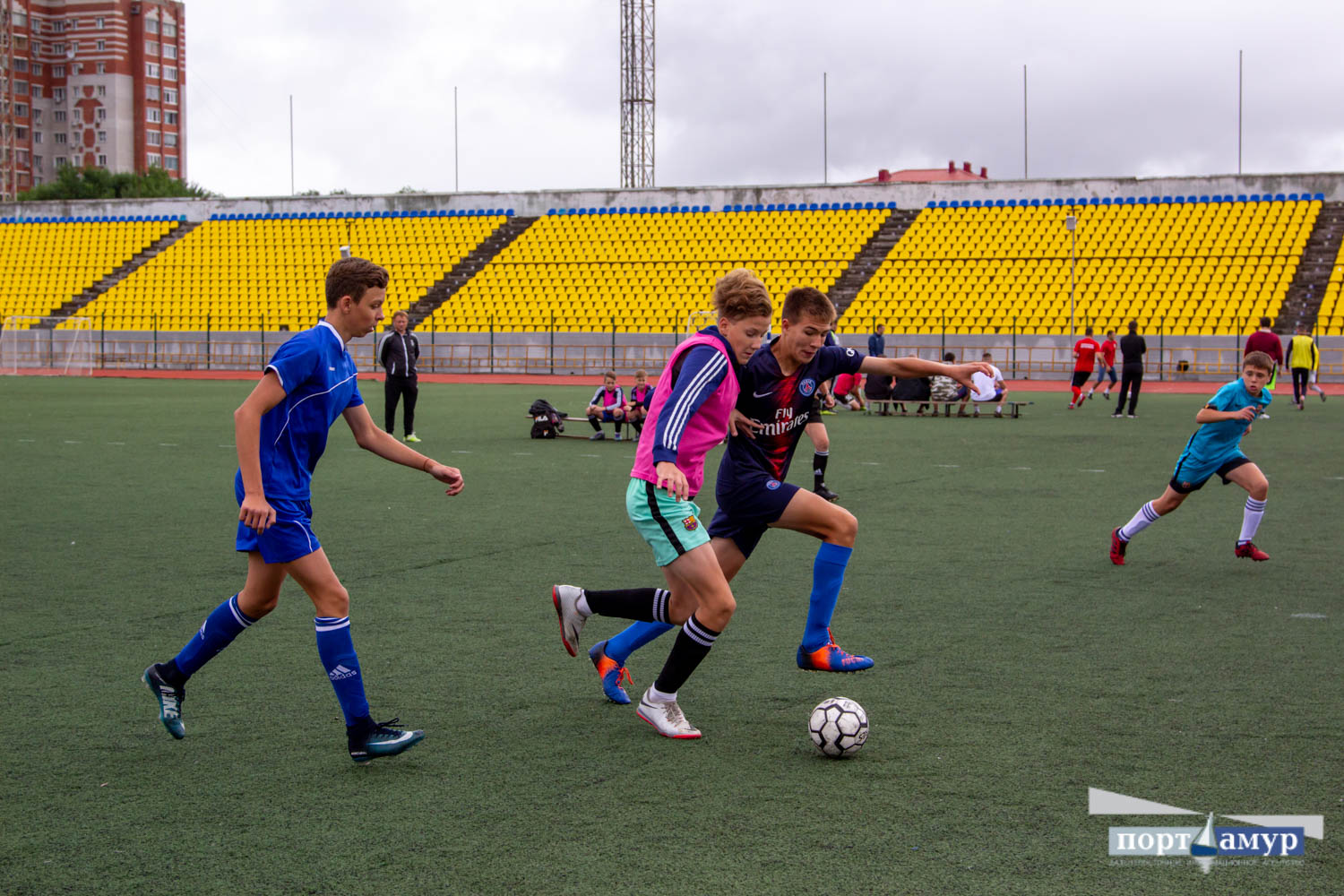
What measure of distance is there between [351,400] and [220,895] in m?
1.89

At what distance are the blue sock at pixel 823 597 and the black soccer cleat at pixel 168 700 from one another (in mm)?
2429

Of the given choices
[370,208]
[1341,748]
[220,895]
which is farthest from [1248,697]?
[370,208]

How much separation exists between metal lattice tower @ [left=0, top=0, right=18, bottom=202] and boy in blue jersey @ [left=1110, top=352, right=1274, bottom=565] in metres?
93.6

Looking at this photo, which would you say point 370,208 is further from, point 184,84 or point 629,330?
point 184,84

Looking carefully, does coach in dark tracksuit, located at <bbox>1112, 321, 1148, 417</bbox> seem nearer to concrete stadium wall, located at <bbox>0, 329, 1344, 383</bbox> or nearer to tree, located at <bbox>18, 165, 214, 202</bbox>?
concrete stadium wall, located at <bbox>0, 329, 1344, 383</bbox>

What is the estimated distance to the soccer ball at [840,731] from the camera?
4.38m

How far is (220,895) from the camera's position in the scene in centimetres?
325

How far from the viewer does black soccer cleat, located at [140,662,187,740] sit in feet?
14.8

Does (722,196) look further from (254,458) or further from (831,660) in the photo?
(254,458)

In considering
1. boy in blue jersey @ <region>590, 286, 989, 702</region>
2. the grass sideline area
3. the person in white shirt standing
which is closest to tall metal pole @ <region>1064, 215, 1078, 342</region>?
the person in white shirt standing

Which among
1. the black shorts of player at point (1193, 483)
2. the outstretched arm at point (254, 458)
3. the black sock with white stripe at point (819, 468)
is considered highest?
the outstretched arm at point (254, 458)

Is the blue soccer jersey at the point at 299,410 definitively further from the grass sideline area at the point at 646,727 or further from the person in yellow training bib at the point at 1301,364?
the person in yellow training bib at the point at 1301,364

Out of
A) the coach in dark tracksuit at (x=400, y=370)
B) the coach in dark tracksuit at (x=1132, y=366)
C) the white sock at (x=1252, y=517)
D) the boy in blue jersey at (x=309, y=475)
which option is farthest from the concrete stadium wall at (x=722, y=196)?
the boy in blue jersey at (x=309, y=475)

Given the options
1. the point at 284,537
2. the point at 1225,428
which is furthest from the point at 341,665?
the point at 1225,428
